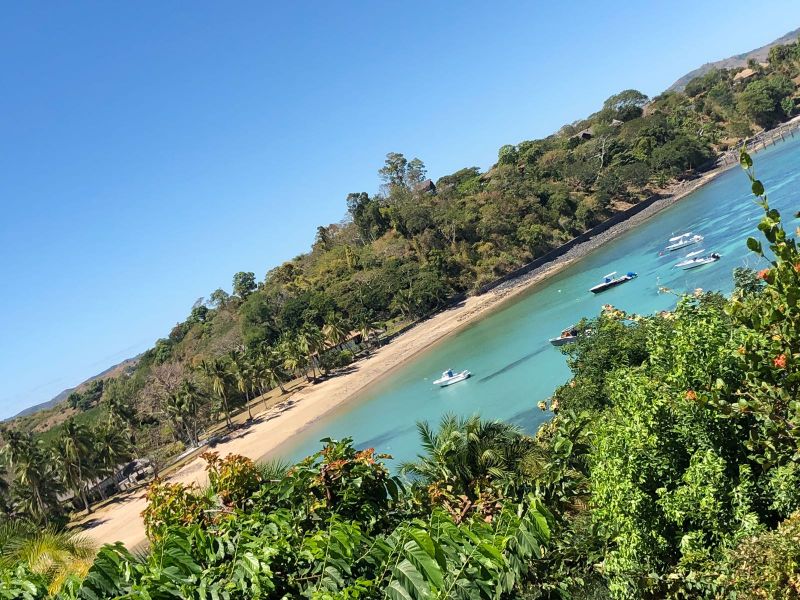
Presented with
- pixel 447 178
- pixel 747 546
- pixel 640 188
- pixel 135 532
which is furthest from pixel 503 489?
pixel 447 178

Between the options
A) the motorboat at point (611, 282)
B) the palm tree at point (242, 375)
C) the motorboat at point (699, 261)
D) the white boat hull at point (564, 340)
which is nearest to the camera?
the white boat hull at point (564, 340)

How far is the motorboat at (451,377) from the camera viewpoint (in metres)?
43.9

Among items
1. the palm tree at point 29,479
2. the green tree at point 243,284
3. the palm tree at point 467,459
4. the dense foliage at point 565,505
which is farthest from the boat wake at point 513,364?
the green tree at point 243,284

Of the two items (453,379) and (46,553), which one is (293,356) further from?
(46,553)

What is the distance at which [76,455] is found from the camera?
46.4 metres

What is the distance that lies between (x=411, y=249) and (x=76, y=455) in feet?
175

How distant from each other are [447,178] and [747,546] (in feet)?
397

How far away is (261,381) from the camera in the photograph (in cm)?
6178

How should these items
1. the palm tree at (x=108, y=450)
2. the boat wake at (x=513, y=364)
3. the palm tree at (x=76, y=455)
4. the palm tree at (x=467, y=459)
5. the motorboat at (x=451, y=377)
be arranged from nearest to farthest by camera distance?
the palm tree at (x=467, y=459) → the boat wake at (x=513, y=364) → the motorboat at (x=451, y=377) → the palm tree at (x=76, y=455) → the palm tree at (x=108, y=450)

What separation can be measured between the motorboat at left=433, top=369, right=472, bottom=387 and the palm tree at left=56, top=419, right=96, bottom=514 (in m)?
30.9

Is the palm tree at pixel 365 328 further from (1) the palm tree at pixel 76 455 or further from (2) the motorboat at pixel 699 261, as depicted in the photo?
(2) the motorboat at pixel 699 261

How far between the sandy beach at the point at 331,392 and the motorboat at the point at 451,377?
11.5 meters

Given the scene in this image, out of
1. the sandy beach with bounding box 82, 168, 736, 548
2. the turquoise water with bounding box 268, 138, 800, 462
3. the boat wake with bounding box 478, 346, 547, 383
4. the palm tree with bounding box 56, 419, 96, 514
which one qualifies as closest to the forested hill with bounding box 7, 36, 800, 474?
the sandy beach with bounding box 82, 168, 736, 548

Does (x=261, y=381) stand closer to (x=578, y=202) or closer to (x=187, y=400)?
(x=187, y=400)
